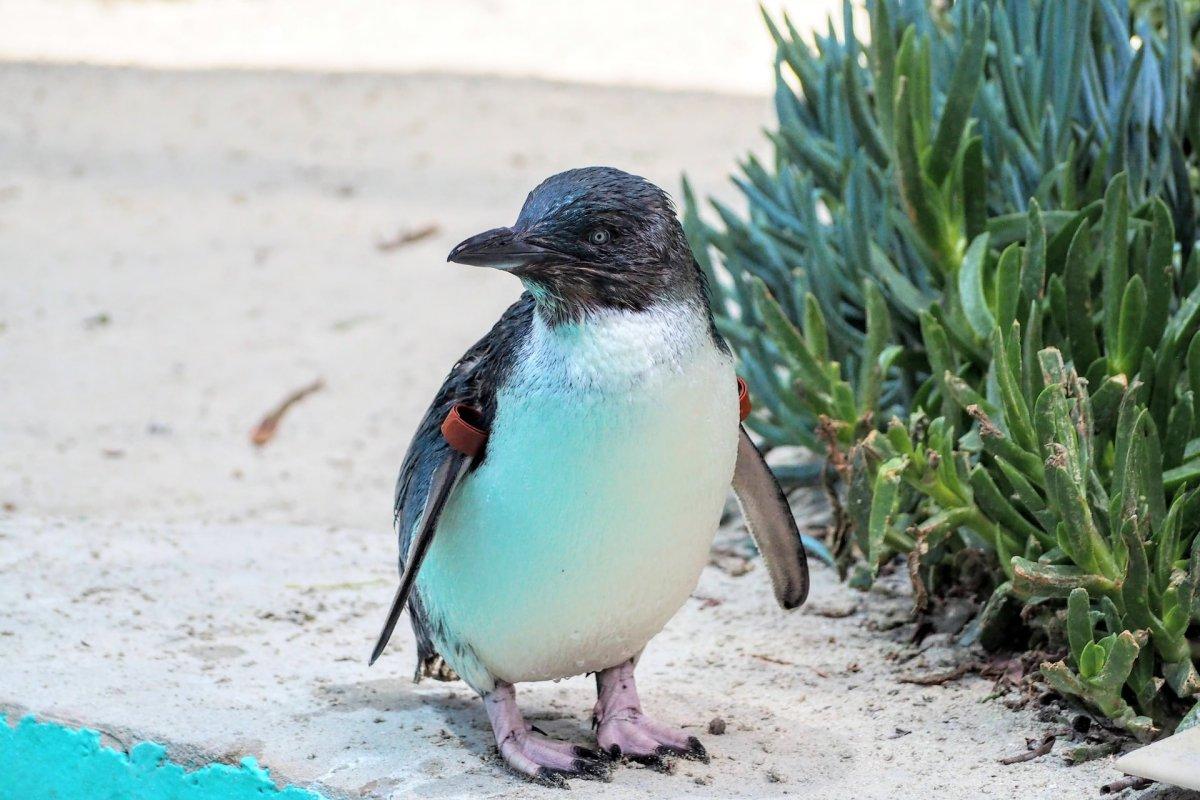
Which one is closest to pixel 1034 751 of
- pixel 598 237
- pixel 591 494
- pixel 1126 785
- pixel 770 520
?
pixel 1126 785

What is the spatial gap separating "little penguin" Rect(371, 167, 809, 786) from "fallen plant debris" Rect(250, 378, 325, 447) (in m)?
2.44

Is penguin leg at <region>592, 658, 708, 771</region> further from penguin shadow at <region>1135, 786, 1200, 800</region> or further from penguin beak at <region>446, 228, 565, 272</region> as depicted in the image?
penguin beak at <region>446, 228, 565, 272</region>

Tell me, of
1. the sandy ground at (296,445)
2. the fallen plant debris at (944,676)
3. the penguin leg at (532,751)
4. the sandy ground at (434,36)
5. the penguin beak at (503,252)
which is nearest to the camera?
the penguin beak at (503,252)

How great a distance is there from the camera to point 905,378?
336 cm

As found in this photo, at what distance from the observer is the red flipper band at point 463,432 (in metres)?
2.27

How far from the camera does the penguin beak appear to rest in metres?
2.08

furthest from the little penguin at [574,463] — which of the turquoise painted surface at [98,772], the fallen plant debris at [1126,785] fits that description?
the fallen plant debris at [1126,785]

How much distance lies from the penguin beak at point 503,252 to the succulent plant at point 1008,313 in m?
0.83

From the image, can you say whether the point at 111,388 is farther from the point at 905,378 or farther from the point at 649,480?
the point at 649,480

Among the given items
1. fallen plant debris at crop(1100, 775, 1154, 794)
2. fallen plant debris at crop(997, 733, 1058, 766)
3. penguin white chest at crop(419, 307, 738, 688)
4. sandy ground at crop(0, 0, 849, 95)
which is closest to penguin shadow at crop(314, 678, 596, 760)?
penguin white chest at crop(419, 307, 738, 688)

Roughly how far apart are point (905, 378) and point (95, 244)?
13.5 ft

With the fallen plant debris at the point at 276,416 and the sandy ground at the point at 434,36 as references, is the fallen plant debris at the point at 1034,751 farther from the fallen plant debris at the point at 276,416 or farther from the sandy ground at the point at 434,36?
the sandy ground at the point at 434,36

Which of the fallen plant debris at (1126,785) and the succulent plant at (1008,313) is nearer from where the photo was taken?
the fallen plant debris at (1126,785)

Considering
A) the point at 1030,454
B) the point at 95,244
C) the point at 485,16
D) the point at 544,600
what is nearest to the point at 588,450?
the point at 544,600
